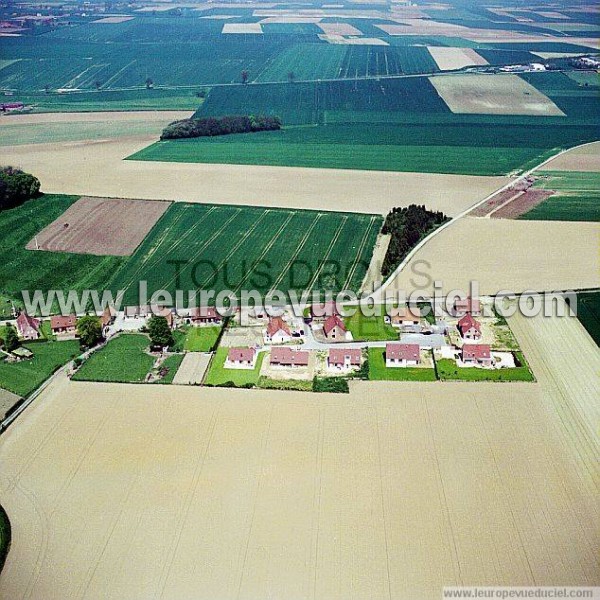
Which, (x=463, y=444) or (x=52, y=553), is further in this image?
(x=463, y=444)

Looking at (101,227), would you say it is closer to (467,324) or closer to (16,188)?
(16,188)

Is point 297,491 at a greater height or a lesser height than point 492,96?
lesser

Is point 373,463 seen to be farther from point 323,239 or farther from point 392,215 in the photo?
point 392,215

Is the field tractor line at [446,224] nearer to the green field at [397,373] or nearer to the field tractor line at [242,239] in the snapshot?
the green field at [397,373]

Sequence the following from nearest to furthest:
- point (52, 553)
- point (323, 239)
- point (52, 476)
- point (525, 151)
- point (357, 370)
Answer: point (52, 553)
point (52, 476)
point (357, 370)
point (323, 239)
point (525, 151)

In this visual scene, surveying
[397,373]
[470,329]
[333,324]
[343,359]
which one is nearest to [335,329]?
[333,324]

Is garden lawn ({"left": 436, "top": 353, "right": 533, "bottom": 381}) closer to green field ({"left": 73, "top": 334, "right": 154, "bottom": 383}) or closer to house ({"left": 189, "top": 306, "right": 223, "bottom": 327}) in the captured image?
house ({"left": 189, "top": 306, "right": 223, "bottom": 327})

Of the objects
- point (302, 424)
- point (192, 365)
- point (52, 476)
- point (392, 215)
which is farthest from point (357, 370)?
point (392, 215)

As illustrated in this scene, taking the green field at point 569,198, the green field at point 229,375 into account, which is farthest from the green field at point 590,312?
the green field at point 229,375
